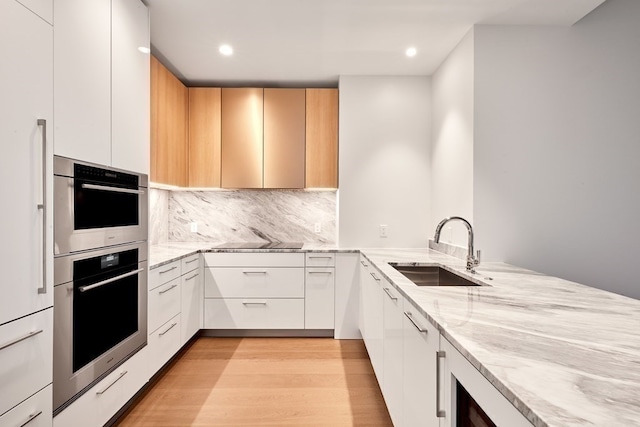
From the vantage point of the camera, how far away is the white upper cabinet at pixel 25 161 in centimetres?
123

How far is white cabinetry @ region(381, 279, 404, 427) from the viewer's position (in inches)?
67.6

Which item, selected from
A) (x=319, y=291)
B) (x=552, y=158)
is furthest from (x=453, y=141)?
(x=319, y=291)

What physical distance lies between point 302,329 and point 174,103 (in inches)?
94.5

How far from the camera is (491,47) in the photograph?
2514 mm

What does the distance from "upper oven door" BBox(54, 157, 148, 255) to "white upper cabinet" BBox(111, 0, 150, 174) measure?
0.12 m

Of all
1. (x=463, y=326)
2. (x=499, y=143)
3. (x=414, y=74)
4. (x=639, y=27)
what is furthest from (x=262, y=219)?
(x=639, y=27)

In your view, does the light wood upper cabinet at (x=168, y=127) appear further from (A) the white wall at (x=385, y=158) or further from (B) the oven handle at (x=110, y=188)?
(A) the white wall at (x=385, y=158)

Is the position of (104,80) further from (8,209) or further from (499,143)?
(499,143)

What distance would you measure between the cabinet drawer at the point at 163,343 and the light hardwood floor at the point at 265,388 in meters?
0.17

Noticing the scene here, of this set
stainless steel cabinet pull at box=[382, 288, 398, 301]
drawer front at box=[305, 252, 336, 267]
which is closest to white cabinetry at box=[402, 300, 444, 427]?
stainless steel cabinet pull at box=[382, 288, 398, 301]

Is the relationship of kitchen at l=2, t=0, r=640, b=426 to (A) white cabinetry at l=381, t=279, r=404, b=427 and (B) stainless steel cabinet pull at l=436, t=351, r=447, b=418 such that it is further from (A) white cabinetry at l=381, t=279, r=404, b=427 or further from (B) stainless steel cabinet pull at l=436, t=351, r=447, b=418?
(B) stainless steel cabinet pull at l=436, t=351, r=447, b=418

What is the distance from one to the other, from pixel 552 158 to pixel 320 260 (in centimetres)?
201

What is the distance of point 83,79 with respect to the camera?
5.53ft

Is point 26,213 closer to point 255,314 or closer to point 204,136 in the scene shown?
point 255,314
